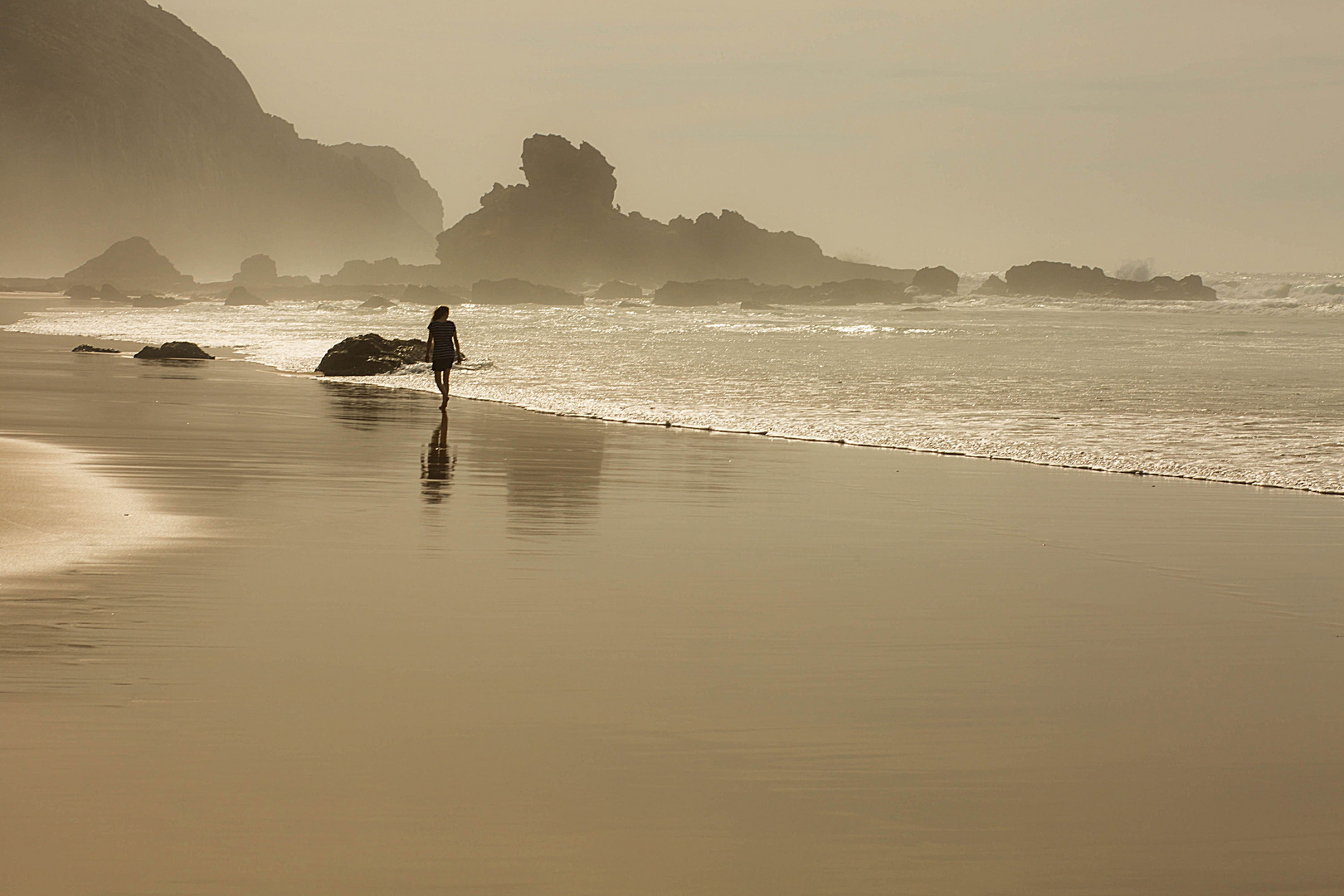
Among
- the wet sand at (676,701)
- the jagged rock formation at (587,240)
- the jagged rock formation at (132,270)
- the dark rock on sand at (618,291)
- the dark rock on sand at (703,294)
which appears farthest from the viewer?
the jagged rock formation at (132,270)

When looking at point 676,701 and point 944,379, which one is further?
point 944,379

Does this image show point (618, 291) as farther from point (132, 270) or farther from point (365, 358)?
point (365, 358)

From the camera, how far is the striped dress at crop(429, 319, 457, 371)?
67.9ft

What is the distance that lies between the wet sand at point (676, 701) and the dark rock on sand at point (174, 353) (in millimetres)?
20966

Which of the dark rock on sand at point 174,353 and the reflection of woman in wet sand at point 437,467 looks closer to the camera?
the reflection of woman in wet sand at point 437,467

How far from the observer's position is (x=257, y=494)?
10.4 metres

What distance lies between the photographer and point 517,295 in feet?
364

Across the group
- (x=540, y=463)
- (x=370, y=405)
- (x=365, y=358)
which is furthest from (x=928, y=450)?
(x=365, y=358)

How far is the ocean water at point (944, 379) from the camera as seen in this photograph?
1538 cm

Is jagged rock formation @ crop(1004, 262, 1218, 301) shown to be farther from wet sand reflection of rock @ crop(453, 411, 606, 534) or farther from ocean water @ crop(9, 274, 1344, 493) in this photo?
wet sand reflection of rock @ crop(453, 411, 606, 534)

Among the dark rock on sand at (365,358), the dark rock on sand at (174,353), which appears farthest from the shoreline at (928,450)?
the dark rock on sand at (174,353)

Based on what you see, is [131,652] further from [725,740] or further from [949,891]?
[949,891]

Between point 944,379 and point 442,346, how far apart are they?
418 inches

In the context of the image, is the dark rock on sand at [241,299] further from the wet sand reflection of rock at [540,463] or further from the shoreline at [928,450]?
the wet sand reflection of rock at [540,463]
